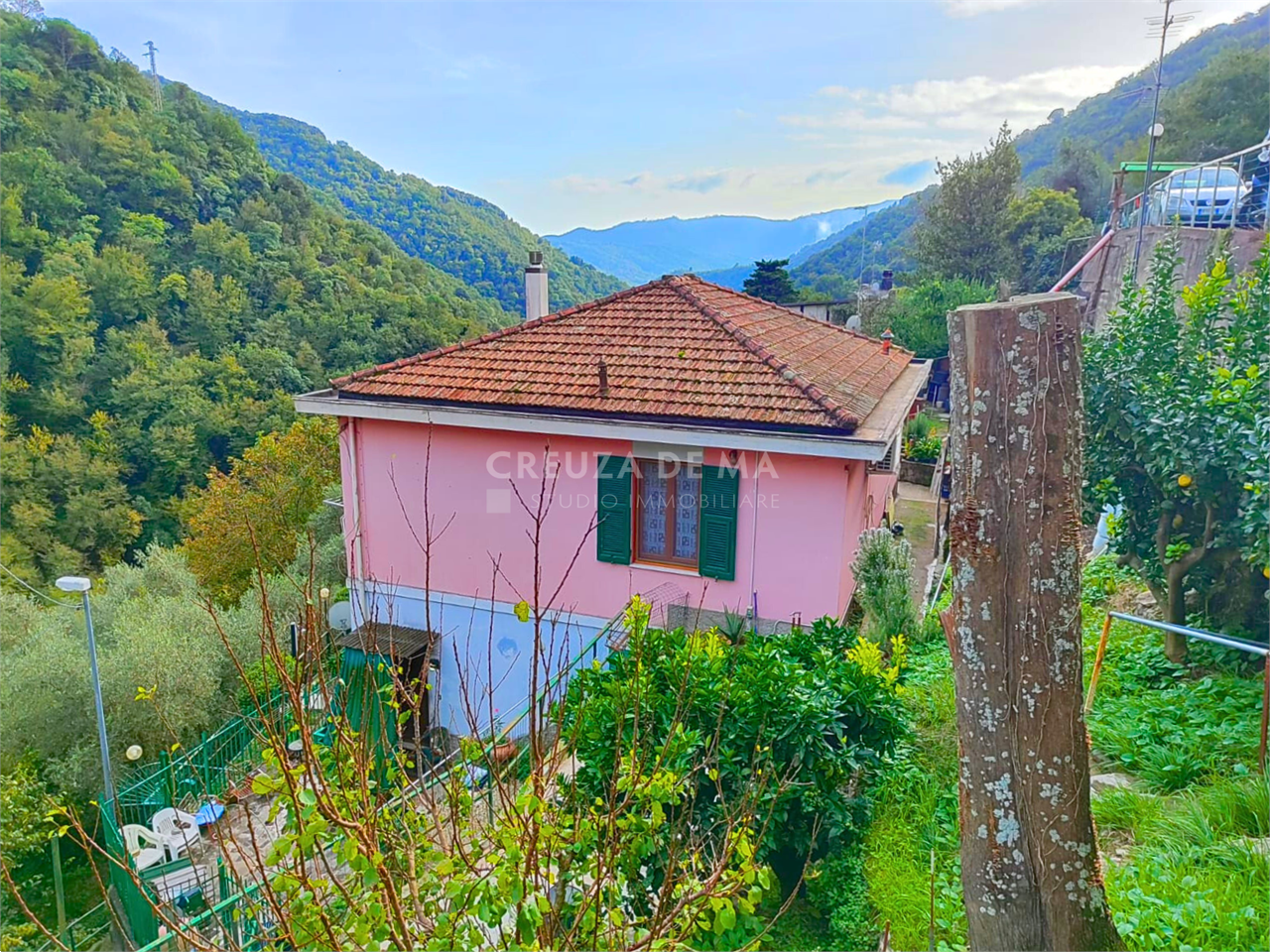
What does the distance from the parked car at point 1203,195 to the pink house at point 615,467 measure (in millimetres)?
8102

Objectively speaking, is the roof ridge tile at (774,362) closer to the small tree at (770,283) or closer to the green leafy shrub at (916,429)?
the green leafy shrub at (916,429)

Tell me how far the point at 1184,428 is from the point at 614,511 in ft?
17.8

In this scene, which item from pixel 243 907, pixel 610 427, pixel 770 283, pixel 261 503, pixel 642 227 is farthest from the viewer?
pixel 642 227

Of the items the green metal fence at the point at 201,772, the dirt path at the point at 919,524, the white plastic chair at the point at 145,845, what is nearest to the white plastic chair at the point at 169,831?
Answer: the white plastic chair at the point at 145,845

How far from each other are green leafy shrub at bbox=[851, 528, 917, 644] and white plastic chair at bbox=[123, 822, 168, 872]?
755 cm

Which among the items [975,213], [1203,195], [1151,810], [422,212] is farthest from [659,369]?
[422,212]

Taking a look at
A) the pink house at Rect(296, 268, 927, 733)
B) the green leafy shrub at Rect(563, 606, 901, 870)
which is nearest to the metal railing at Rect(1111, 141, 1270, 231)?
the pink house at Rect(296, 268, 927, 733)

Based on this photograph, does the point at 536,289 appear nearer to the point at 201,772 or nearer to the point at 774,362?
the point at 774,362

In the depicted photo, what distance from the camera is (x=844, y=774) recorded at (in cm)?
442

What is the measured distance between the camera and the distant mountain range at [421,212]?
155 ft

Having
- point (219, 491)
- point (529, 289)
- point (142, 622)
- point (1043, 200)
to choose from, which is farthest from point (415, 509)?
point (1043, 200)

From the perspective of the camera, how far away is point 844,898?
4250mm

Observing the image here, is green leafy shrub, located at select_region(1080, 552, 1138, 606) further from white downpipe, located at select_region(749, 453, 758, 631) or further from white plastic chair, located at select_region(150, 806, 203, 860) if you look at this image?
white plastic chair, located at select_region(150, 806, 203, 860)

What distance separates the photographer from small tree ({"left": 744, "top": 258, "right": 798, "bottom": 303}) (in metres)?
27.2
